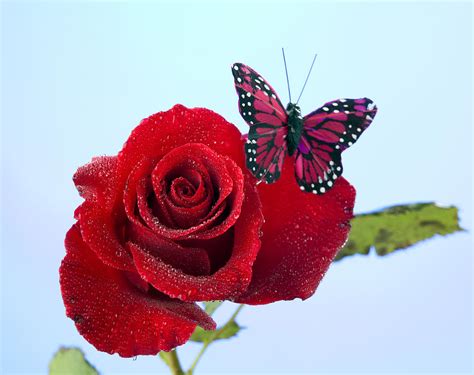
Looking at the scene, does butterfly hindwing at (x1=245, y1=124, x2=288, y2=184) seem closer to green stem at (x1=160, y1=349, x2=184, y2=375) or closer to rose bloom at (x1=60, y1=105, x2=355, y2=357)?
rose bloom at (x1=60, y1=105, x2=355, y2=357)

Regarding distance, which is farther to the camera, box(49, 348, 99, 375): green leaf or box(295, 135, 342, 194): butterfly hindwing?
box(49, 348, 99, 375): green leaf

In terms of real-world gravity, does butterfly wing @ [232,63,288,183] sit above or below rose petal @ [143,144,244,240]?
above

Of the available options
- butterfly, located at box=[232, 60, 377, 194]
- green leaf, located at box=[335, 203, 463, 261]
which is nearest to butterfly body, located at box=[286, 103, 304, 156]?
butterfly, located at box=[232, 60, 377, 194]

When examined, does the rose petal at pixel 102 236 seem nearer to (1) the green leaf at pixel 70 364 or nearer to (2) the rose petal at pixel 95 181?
(2) the rose petal at pixel 95 181

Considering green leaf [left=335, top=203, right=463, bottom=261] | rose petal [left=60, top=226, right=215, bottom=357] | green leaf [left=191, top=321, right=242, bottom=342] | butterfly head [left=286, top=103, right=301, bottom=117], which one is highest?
butterfly head [left=286, top=103, right=301, bottom=117]

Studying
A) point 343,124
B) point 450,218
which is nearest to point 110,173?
point 343,124

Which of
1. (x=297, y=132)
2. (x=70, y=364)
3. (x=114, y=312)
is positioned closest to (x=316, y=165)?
(x=297, y=132)

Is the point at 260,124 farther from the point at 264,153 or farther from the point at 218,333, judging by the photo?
the point at 218,333

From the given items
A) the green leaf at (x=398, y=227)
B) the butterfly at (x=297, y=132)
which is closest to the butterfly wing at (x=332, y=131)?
the butterfly at (x=297, y=132)
